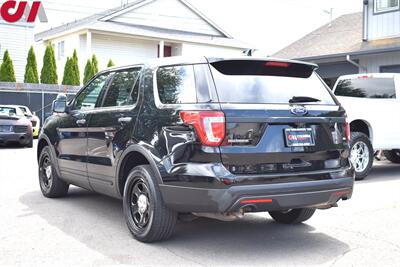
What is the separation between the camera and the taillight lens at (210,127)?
4.54 m

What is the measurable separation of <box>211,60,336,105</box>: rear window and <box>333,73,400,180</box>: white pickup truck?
4202mm

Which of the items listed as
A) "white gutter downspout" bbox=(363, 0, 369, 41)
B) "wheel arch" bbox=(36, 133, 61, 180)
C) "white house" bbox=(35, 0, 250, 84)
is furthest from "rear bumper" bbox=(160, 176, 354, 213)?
"white house" bbox=(35, 0, 250, 84)

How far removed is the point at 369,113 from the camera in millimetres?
9688

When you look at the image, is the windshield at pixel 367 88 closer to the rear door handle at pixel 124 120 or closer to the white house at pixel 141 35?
the rear door handle at pixel 124 120

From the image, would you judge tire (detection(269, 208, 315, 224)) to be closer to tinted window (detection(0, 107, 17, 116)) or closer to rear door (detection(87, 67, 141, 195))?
rear door (detection(87, 67, 141, 195))

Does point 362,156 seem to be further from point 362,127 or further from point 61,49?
point 61,49

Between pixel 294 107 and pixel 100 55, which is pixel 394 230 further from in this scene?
pixel 100 55

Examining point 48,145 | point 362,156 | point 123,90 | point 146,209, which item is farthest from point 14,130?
point 146,209

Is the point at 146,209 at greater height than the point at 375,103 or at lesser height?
lesser

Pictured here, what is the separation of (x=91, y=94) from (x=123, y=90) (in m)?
0.96

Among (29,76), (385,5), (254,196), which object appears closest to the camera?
(254,196)

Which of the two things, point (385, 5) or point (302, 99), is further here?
point (385, 5)

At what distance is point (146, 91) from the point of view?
17.8 ft

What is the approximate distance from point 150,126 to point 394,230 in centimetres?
295
